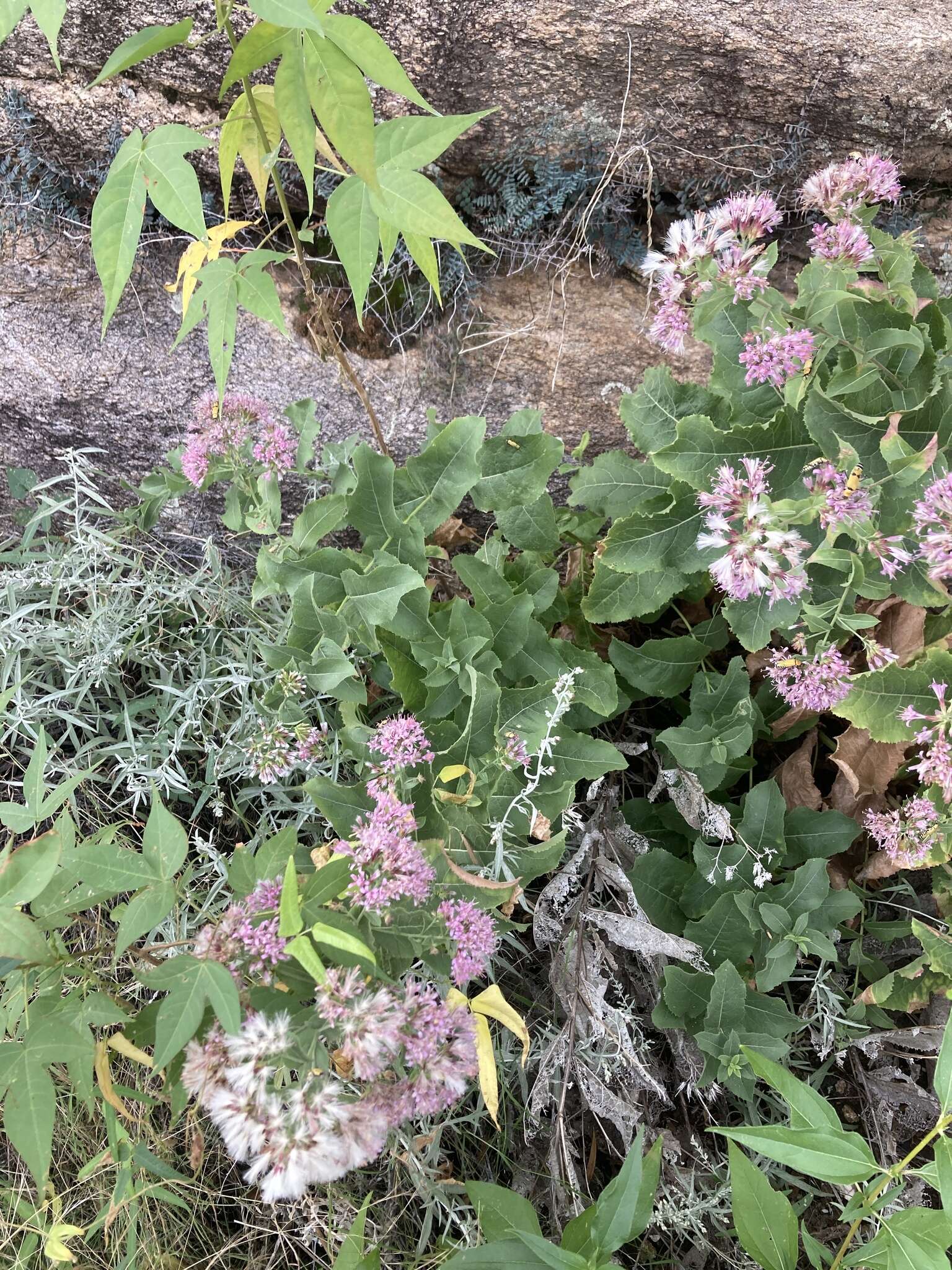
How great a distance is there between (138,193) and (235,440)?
20.8 inches

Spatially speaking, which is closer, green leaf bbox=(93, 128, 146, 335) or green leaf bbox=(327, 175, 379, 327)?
green leaf bbox=(93, 128, 146, 335)

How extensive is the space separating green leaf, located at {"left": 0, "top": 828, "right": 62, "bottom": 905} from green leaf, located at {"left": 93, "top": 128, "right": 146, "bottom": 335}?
29.3 inches

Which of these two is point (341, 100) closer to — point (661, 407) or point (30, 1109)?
point (661, 407)

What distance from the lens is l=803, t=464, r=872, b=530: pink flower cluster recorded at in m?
1.37

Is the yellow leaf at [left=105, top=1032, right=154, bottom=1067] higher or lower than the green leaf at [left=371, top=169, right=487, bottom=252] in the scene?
lower

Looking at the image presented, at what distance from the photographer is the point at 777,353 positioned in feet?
4.83

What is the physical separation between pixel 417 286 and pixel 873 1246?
2.23 metres

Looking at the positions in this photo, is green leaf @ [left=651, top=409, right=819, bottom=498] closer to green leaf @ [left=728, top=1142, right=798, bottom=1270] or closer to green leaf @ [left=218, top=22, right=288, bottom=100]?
green leaf @ [left=218, top=22, right=288, bottom=100]

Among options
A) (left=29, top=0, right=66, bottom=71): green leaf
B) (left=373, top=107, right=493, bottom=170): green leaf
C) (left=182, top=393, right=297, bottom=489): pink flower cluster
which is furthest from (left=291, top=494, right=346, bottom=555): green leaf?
(left=29, top=0, right=66, bottom=71): green leaf

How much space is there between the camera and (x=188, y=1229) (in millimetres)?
1938

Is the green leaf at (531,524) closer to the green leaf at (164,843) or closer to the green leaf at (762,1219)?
the green leaf at (164,843)

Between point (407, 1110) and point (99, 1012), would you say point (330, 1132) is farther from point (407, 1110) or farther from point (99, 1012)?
point (99, 1012)

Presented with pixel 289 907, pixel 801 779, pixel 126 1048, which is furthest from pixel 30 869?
pixel 801 779

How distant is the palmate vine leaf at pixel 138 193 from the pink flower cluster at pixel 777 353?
92 centimetres
